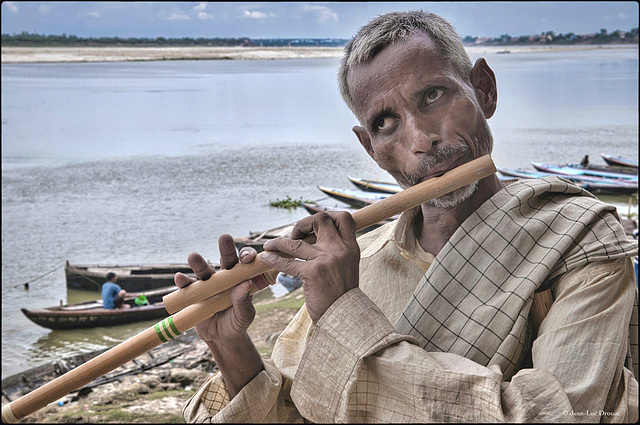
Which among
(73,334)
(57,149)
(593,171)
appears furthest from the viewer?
(57,149)

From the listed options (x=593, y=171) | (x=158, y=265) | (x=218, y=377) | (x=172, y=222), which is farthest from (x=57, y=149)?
(x=218, y=377)

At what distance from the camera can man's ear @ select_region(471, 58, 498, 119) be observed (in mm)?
Answer: 1582

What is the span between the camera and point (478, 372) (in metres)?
1.07

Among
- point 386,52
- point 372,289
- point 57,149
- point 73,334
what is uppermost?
point 57,149

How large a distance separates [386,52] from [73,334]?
12364 millimetres

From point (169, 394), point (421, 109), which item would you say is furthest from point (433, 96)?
point (169, 394)

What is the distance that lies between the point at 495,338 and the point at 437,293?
16cm

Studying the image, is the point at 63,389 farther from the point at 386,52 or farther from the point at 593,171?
the point at 593,171

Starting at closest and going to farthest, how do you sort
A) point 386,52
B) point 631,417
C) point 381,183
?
point 631,417
point 386,52
point 381,183

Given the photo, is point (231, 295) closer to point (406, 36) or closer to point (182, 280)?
point (182, 280)

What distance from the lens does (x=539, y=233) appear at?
1.30 meters

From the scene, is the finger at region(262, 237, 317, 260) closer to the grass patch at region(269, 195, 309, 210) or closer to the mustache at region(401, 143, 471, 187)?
the mustache at region(401, 143, 471, 187)

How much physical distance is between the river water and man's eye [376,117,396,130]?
281mm

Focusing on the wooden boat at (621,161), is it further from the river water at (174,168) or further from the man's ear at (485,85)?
the man's ear at (485,85)
